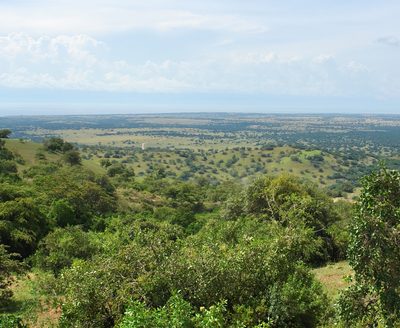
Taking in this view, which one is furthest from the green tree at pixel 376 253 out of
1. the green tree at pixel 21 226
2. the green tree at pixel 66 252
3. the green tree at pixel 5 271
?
the green tree at pixel 21 226

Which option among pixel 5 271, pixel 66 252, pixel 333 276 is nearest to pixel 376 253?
pixel 333 276

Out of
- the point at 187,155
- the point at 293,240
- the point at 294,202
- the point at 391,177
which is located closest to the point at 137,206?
the point at 294,202

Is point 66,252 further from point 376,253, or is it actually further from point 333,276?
point 376,253

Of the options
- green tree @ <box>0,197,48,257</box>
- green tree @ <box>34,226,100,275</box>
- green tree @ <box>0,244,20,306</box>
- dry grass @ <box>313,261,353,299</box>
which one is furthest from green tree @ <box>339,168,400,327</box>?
green tree @ <box>0,197,48,257</box>

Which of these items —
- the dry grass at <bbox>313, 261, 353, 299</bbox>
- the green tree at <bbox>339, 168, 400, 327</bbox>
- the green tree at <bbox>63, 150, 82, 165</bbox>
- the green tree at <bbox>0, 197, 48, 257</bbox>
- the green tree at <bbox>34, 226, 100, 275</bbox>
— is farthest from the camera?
the green tree at <bbox>63, 150, 82, 165</bbox>

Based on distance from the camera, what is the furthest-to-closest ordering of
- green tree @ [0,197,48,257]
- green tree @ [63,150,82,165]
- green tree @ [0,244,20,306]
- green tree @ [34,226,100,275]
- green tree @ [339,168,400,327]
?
green tree @ [63,150,82,165]
green tree @ [0,197,48,257]
green tree @ [34,226,100,275]
green tree @ [0,244,20,306]
green tree @ [339,168,400,327]

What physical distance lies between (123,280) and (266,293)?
4.84 meters

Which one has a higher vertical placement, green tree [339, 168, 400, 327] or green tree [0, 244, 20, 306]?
green tree [339, 168, 400, 327]

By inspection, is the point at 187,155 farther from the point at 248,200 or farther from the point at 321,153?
the point at 248,200

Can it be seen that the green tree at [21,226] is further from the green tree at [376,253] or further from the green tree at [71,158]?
the green tree at [71,158]

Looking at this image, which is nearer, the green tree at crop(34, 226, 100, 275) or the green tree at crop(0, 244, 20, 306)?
the green tree at crop(0, 244, 20, 306)

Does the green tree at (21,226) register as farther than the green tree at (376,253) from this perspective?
Yes

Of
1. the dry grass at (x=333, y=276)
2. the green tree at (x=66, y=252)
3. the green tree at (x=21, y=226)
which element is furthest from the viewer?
the green tree at (x=21, y=226)

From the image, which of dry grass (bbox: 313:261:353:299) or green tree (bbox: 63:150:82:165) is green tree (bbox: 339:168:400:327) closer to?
dry grass (bbox: 313:261:353:299)
